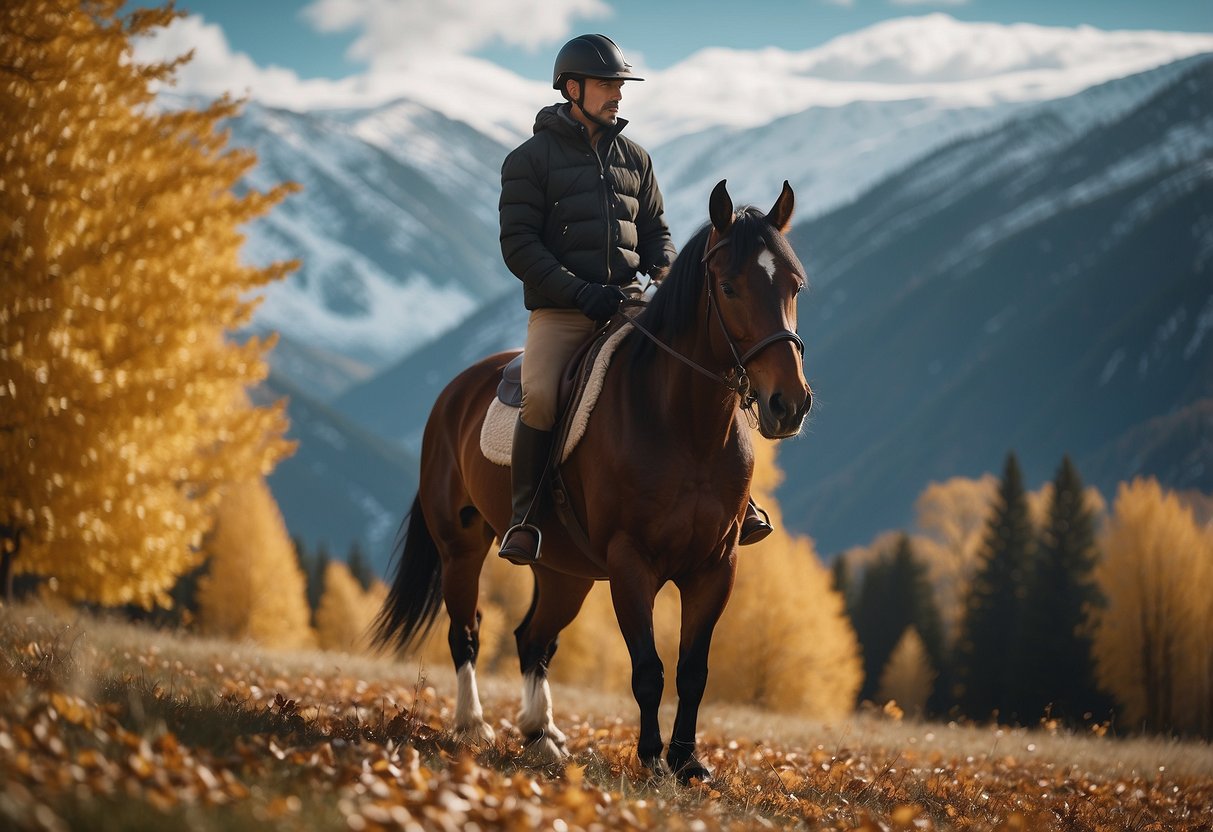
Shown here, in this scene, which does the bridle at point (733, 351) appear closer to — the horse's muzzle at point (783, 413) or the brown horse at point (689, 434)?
the brown horse at point (689, 434)

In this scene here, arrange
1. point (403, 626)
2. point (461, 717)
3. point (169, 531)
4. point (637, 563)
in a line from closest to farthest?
point (637, 563), point (461, 717), point (403, 626), point (169, 531)

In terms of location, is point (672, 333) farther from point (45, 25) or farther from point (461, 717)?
point (45, 25)

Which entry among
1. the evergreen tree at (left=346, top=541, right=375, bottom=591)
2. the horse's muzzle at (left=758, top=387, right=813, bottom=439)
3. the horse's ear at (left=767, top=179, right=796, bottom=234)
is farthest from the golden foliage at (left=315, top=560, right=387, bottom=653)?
the horse's muzzle at (left=758, top=387, right=813, bottom=439)

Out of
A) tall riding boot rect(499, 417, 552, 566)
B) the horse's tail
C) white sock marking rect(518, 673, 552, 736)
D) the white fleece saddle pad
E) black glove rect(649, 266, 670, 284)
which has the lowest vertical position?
white sock marking rect(518, 673, 552, 736)

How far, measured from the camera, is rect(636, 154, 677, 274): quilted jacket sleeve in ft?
27.5

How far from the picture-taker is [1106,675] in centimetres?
4531

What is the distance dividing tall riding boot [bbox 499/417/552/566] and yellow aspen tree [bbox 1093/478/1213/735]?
43.2 meters

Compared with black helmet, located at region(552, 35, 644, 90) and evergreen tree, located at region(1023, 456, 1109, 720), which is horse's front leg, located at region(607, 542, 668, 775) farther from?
evergreen tree, located at region(1023, 456, 1109, 720)

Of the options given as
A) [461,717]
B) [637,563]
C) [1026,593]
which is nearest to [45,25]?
[461,717]

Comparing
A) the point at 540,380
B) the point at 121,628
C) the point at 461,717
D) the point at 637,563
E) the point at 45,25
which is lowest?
the point at 121,628

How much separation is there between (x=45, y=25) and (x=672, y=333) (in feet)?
31.8

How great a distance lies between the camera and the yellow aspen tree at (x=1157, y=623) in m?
44.5

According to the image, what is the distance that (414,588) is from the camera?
10320 millimetres

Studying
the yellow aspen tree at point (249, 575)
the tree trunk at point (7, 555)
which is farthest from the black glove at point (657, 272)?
the yellow aspen tree at point (249, 575)
